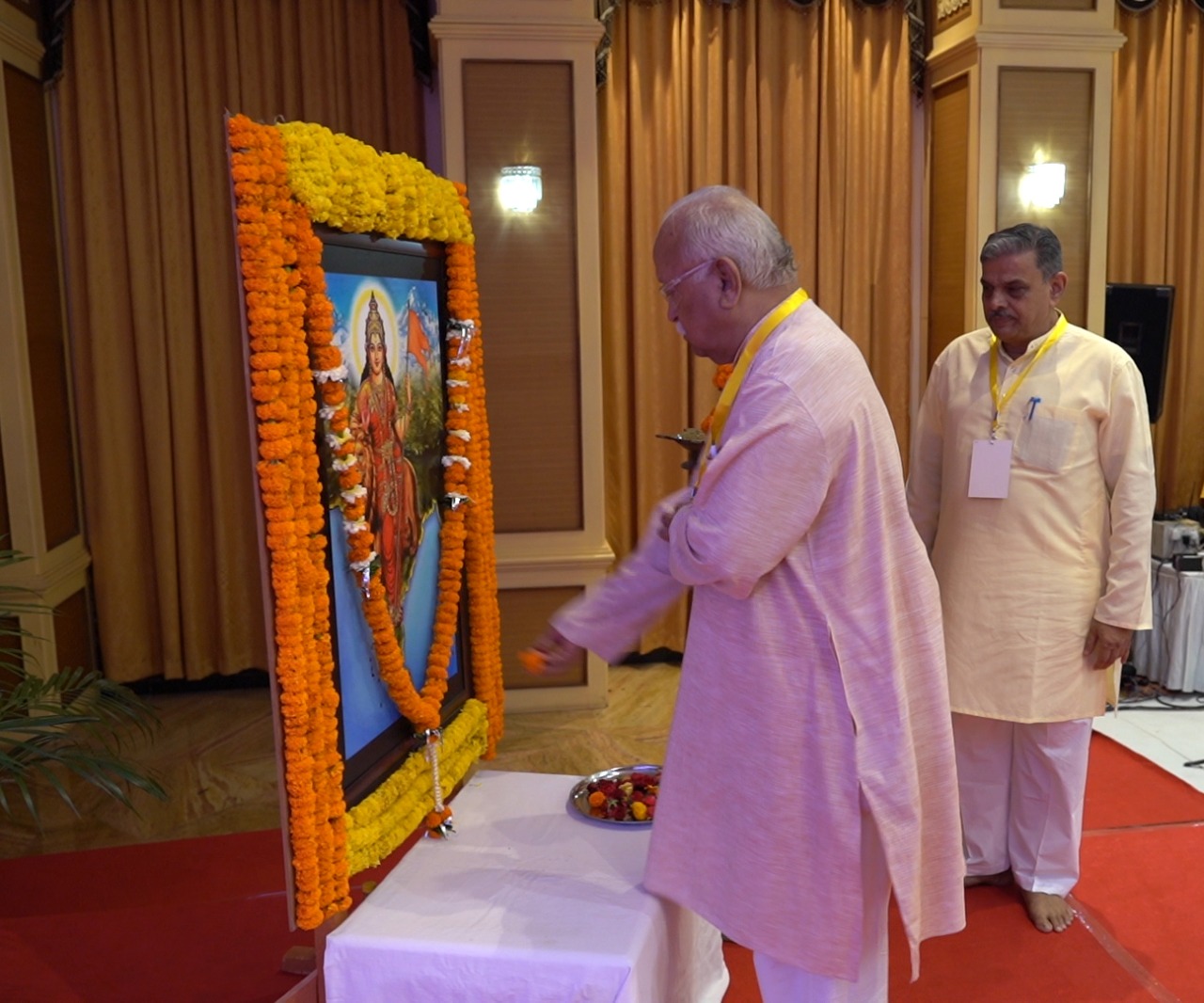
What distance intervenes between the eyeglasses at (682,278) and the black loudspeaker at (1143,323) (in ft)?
12.6

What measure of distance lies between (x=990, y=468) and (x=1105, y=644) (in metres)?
0.50

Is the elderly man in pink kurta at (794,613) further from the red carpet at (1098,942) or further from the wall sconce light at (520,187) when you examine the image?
the wall sconce light at (520,187)

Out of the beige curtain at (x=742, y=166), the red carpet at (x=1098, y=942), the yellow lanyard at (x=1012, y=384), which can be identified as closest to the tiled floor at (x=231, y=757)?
the beige curtain at (x=742, y=166)

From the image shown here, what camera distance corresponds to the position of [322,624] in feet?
5.92

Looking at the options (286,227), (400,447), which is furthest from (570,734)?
(286,227)

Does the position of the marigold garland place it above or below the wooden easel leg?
above

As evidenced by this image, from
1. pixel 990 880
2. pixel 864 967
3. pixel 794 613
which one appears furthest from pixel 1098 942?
pixel 794 613

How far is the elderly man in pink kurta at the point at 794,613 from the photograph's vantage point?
1709 mm

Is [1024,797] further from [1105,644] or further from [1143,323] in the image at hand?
[1143,323]

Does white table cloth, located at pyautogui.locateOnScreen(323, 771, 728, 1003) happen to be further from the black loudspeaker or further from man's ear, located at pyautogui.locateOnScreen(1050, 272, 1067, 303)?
the black loudspeaker

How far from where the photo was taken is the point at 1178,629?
15.7 feet

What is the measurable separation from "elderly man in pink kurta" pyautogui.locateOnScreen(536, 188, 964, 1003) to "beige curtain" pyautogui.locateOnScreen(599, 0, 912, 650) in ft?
11.2

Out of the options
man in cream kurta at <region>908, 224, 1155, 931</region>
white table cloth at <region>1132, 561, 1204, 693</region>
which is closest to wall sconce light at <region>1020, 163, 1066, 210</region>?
white table cloth at <region>1132, 561, 1204, 693</region>

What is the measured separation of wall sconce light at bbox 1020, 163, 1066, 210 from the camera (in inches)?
191
